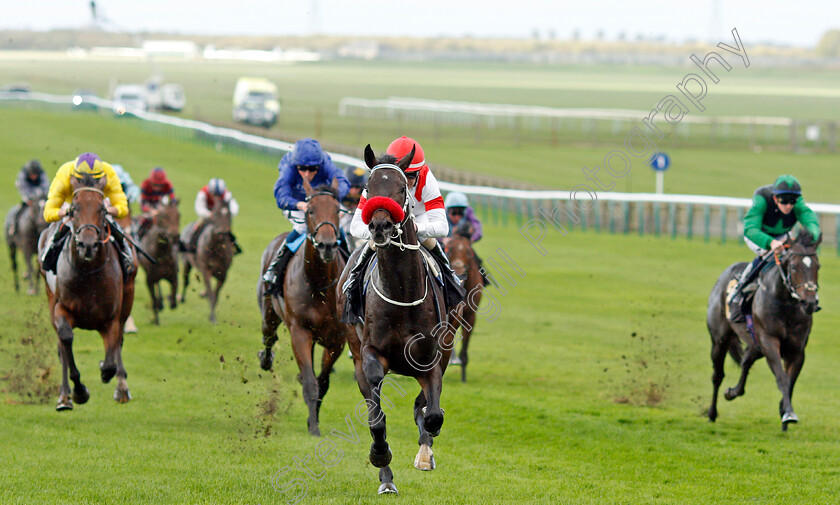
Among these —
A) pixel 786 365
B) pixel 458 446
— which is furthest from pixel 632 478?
pixel 786 365

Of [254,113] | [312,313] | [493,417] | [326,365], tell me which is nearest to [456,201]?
[493,417]

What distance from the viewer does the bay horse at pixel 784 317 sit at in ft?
28.1

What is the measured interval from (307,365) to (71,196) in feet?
8.53

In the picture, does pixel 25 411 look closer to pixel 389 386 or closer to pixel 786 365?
pixel 389 386

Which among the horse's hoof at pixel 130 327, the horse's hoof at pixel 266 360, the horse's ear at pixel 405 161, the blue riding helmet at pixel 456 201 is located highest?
the horse's ear at pixel 405 161

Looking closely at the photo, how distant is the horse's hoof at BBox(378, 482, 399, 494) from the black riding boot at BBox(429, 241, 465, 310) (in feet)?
3.94

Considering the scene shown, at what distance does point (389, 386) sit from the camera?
36.6 ft

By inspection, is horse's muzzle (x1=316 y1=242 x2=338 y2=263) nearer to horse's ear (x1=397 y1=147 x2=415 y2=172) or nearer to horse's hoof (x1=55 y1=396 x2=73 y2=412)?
horse's ear (x1=397 y1=147 x2=415 y2=172)

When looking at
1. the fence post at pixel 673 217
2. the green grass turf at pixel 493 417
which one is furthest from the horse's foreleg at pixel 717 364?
the fence post at pixel 673 217

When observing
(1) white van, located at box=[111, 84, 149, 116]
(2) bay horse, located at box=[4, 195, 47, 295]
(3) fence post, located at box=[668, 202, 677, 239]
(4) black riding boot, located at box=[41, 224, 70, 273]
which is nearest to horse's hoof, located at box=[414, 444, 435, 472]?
(4) black riding boot, located at box=[41, 224, 70, 273]

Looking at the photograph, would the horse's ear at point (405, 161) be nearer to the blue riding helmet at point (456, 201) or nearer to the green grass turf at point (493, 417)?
the green grass turf at point (493, 417)

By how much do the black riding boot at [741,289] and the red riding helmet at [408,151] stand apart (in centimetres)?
428

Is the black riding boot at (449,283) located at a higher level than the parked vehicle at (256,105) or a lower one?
higher

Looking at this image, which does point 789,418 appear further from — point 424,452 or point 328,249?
point 328,249
